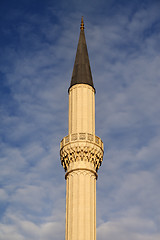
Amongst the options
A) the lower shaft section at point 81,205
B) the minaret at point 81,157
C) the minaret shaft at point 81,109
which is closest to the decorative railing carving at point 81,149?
the minaret at point 81,157

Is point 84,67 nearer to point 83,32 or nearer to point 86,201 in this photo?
point 83,32

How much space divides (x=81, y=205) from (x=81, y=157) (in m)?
4.28

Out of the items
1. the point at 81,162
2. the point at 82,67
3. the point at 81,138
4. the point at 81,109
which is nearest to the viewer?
the point at 81,162

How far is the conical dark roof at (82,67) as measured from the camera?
1665 inches

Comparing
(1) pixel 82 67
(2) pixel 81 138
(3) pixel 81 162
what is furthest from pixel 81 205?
(1) pixel 82 67

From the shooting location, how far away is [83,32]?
46.5 meters

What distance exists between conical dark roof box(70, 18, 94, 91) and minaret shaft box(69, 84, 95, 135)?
2.36 feet

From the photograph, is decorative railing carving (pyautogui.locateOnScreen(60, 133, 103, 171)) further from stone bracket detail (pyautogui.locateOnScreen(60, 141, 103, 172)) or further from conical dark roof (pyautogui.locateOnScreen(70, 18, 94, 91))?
conical dark roof (pyautogui.locateOnScreen(70, 18, 94, 91))

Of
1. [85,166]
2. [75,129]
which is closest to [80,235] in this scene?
[85,166]

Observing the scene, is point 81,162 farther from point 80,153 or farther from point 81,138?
point 81,138

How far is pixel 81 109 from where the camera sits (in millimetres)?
40312

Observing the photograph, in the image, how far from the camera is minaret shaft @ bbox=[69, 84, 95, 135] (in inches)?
1558

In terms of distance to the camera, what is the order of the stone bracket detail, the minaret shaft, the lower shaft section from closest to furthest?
the lower shaft section
the stone bracket detail
the minaret shaft

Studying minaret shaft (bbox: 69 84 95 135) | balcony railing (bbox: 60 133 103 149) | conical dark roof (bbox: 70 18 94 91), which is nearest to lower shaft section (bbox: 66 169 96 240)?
balcony railing (bbox: 60 133 103 149)
